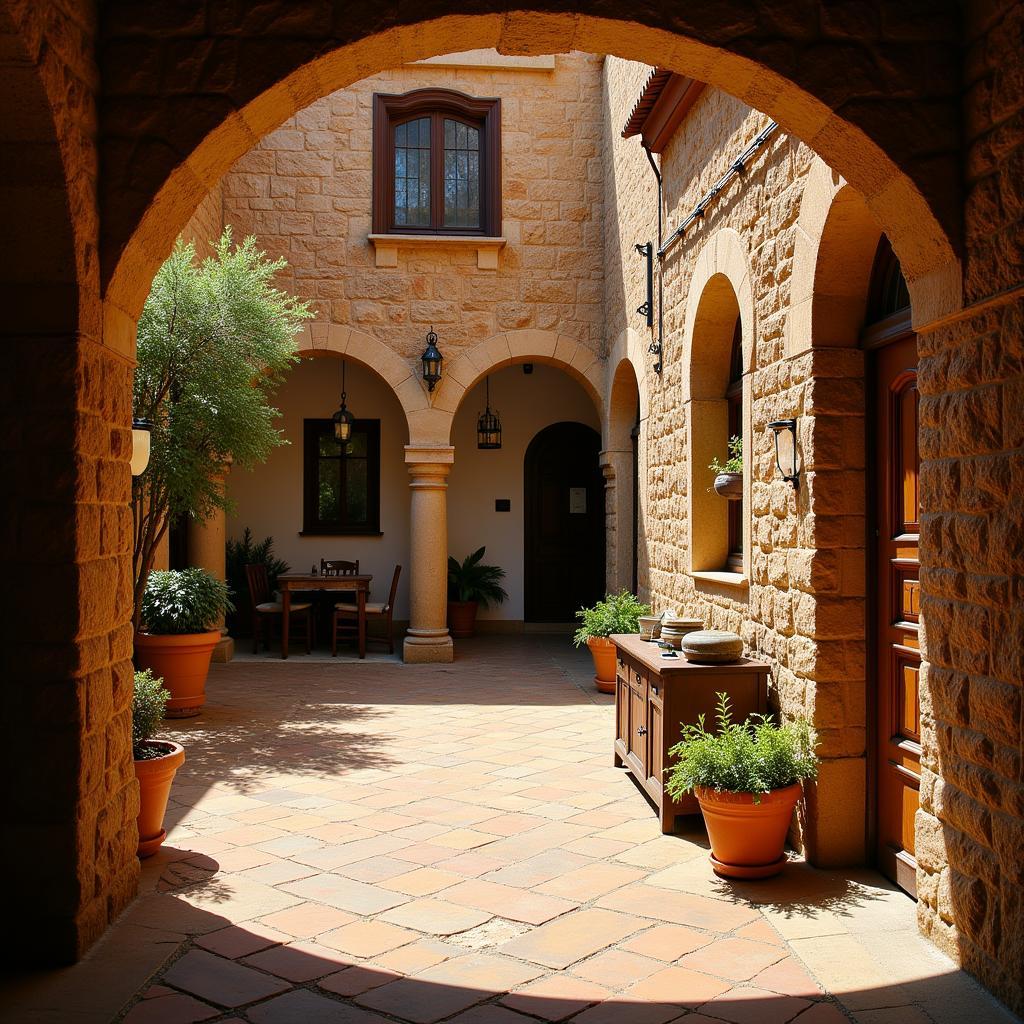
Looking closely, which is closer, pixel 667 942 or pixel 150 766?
pixel 667 942

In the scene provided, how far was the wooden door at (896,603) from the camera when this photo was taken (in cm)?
353

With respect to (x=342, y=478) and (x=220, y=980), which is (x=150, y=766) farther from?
(x=342, y=478)

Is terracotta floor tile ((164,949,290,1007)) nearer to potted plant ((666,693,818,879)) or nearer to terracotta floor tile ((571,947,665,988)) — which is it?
terracotta floor tile ((571,947,665,988))

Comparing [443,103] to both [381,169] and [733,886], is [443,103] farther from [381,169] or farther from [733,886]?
[733,886]

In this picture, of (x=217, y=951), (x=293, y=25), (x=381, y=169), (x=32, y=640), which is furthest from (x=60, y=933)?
(x=381, y=169)

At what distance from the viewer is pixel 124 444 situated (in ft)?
11.1

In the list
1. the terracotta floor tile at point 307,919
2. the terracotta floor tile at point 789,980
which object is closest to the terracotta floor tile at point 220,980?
the terracotta floor tile at point 307,919

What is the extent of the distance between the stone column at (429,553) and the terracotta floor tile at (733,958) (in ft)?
21.5

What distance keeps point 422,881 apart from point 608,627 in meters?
4.16

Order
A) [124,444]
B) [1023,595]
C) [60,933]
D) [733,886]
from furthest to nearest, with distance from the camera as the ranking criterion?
[733,886] → [124,444] → [60,933] → [1023,595]

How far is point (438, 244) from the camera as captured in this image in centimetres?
952

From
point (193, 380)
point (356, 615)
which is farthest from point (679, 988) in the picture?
point (356, 615)

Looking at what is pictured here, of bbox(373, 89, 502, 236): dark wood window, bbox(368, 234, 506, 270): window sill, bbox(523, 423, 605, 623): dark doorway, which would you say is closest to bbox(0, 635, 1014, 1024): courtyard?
bbox(368, 234, 506, 270): window sill

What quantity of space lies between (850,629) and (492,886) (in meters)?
1.67
